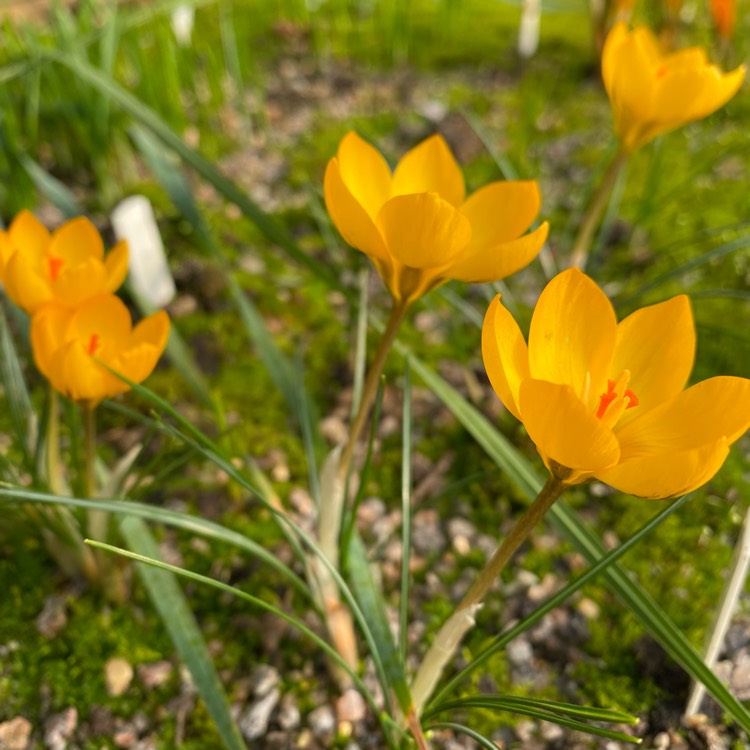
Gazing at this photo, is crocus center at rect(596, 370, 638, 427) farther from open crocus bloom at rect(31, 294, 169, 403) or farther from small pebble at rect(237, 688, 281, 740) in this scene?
small pebble at rect(237, 688, 281, 740)

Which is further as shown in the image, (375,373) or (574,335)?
(375,373)

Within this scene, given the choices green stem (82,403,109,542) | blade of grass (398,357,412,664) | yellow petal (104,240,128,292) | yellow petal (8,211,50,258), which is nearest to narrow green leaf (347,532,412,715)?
blade of grass (398,357,412,664)

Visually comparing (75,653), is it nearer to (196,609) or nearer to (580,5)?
(196,609)

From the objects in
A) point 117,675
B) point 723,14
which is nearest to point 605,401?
point 117,675

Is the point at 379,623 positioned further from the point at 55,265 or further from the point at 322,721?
the point at 55,265

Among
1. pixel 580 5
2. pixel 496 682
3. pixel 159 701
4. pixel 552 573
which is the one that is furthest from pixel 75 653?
pixel 580 5

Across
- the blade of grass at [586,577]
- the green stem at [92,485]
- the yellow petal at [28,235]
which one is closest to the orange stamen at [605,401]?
the blade of grass at [586,577]
